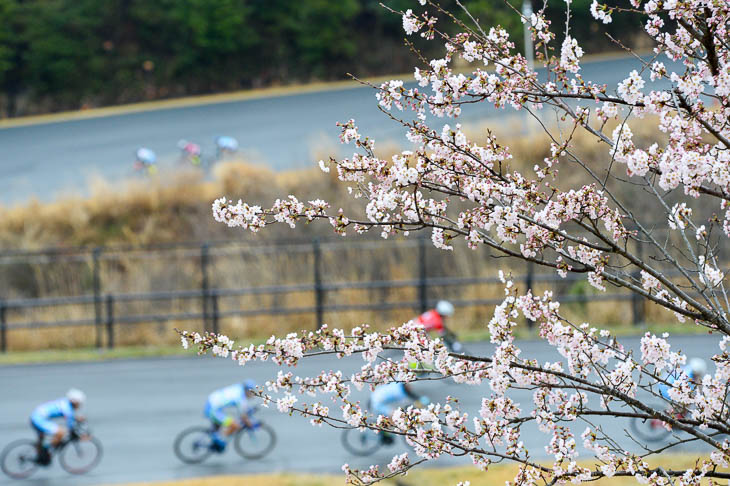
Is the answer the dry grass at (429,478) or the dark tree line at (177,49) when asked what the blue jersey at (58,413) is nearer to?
the dry grass at (429,478)

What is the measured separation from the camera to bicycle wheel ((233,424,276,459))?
12.8 metres

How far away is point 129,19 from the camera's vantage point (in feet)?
126

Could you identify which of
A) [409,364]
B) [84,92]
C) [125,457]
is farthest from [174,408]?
[84,92]

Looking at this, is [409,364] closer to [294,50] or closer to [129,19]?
[294,50]

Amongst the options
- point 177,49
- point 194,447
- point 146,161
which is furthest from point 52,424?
point 177,49

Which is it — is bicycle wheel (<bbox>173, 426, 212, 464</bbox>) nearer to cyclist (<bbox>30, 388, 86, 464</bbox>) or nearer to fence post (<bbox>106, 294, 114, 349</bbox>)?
cyclist (<bbox>30, 388, 86, 464</bbox>)

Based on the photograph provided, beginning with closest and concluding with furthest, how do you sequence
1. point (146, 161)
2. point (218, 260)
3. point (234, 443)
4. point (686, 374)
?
point (686, 374), point (234, 443), point (218, 260), point (146, 161)

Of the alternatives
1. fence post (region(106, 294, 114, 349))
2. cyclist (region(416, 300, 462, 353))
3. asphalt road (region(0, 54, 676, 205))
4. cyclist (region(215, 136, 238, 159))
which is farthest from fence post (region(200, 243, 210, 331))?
cyclist (region(215, 136, 238, 159))

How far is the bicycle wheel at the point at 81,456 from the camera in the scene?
12.7 meters

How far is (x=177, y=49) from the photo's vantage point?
37.1 metres

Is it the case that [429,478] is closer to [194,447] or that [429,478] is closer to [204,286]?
[194,447]

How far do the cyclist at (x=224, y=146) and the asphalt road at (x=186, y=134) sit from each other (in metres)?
0.70

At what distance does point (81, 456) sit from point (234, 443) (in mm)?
1862

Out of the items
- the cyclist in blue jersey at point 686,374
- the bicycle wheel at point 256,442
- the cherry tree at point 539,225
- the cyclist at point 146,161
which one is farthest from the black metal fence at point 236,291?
the cherry tree at point 539,225
